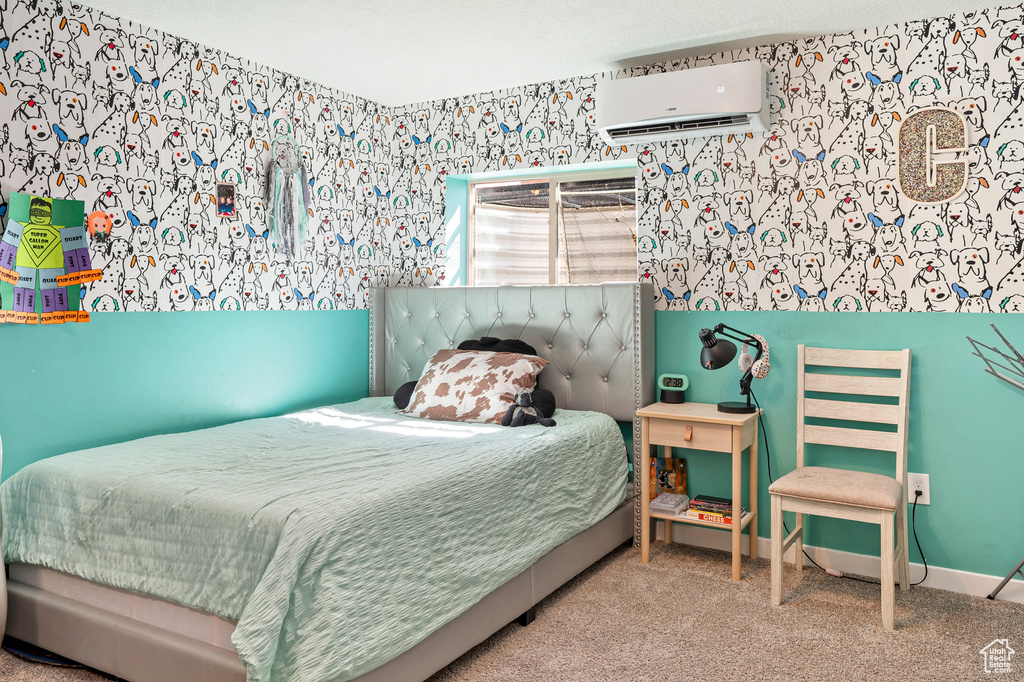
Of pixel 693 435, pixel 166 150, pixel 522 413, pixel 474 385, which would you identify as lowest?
pixel 693 435

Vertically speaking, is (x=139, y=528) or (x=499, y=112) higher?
(x=499, y=112)

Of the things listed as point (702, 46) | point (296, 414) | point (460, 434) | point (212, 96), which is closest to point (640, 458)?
point (460, 434)

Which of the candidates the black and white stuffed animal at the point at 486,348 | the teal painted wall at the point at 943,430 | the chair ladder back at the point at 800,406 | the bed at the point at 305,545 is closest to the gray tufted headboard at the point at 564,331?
the black and white stuffed animal at the point at 486,348

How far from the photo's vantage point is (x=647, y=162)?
3.52 metres

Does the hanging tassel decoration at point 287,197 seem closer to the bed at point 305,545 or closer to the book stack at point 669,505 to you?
the bed at point 305,545

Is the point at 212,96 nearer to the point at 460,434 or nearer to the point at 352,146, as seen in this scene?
the point at 352,146

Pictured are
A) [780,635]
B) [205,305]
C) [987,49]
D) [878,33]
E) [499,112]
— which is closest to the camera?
[780,635]

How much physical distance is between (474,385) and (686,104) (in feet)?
5.25

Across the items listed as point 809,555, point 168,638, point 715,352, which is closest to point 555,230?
point 715,352

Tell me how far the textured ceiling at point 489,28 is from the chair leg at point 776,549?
1954mm

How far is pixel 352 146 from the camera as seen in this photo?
4020 mm

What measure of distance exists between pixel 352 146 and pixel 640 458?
2372 mm

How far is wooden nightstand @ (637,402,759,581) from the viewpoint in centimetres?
296

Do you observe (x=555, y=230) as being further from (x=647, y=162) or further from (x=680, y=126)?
(x=680, y=126)
